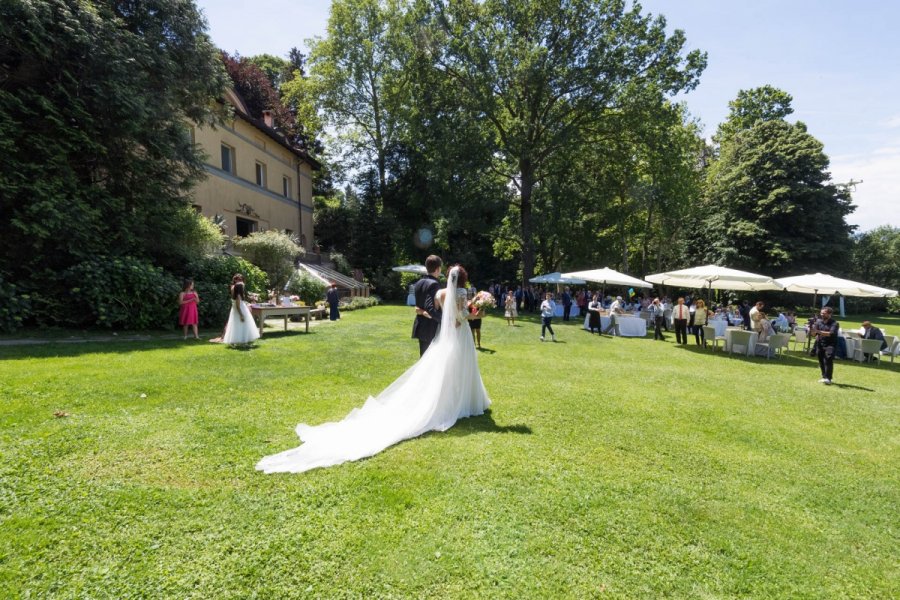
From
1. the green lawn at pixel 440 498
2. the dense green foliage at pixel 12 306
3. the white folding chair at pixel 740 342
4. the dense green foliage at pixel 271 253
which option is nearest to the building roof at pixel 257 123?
the dense green foliage at pixel 271 253

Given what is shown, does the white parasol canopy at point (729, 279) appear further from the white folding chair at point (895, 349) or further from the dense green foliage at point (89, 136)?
the dense green foliage at point (89, 136)

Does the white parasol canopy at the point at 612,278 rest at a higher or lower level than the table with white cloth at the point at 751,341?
higher

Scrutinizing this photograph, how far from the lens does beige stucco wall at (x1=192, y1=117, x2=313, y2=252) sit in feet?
68.5

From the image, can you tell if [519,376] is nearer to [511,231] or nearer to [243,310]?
[243,310]

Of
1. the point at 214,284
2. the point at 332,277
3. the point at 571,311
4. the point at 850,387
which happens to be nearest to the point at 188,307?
the point at 214,284

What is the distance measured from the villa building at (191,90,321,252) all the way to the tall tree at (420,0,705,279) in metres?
11.9

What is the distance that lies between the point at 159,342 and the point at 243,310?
→ 2.04 metres

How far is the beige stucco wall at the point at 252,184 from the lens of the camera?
2089 centimetres

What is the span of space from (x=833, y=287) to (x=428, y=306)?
15.9m

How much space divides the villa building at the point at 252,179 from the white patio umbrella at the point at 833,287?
2327cm

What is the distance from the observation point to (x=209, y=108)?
16.2 m

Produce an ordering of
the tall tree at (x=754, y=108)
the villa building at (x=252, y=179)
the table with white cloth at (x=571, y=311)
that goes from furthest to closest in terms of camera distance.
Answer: the tall tree at (x=754, y=108) → the table with white cloth at (x=571, y=311) → the villa building at (x=252, y=179)

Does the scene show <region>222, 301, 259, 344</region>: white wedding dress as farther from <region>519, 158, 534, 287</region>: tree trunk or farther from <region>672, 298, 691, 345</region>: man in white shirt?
<region>519, 158, 534, 287</region>: tree trunk

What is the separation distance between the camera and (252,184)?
24781 millimetres
